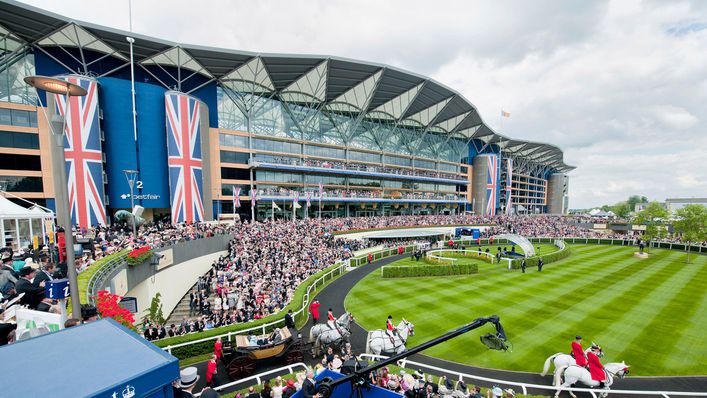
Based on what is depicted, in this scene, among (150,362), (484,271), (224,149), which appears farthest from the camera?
(224,149)

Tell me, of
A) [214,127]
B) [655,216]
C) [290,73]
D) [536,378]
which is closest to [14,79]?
[214,127]

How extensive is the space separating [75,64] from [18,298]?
39494 mm

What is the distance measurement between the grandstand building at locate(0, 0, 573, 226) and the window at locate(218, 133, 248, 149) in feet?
0.49

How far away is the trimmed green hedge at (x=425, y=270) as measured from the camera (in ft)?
77.7

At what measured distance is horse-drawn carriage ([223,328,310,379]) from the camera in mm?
9750

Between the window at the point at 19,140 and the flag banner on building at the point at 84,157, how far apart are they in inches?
181

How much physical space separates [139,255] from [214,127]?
94.7 feet

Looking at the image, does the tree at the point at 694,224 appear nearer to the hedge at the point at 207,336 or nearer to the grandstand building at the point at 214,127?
the grandstand building at the point at 214,127

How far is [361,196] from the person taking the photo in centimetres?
5378

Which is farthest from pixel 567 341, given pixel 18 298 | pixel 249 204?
pixel 249 204

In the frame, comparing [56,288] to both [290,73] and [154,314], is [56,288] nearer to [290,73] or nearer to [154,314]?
[154,314]

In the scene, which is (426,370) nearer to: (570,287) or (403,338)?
(403,338)

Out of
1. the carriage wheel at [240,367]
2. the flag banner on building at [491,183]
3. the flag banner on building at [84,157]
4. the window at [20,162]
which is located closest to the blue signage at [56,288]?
the carriage wheel at [240,367]

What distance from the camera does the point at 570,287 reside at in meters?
20.5
